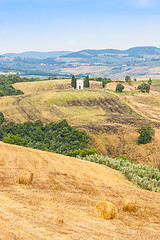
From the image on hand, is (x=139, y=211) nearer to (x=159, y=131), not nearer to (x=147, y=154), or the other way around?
(x=147, y=154)

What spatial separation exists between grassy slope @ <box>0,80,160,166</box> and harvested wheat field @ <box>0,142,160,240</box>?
136ft

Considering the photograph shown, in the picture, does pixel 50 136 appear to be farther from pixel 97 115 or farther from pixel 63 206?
pixel 63 206

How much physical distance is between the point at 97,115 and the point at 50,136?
33.1m

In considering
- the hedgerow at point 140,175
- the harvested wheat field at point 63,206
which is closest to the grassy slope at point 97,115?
the hedgerow at point 140,175

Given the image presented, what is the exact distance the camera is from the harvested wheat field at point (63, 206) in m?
12.4

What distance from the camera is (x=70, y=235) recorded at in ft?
39.2

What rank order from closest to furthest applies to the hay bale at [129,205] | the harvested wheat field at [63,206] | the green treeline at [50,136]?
the harvested wheat field at [63,206] < the hay bale at [129,205] < the green treeline at [50,136]

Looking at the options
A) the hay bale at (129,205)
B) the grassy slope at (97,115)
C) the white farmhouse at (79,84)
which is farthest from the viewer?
the white farmhouse at (79,84)

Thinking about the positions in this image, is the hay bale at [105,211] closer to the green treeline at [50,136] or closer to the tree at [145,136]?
the green treeline at [50,136]

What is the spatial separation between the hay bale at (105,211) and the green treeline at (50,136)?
48.0m

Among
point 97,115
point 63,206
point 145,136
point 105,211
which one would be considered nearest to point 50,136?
point 145,136

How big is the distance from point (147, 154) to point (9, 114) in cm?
5736

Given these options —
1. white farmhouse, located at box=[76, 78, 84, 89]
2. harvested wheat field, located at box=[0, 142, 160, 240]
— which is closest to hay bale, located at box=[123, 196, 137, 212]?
harvested wheat field, located at box=[0, 142, 160, 240]

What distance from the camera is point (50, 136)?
241ft
